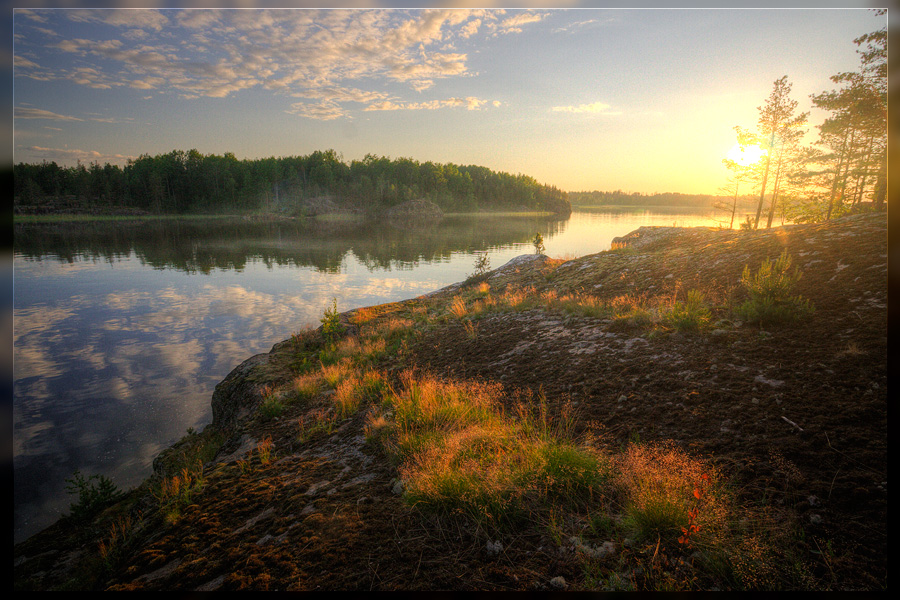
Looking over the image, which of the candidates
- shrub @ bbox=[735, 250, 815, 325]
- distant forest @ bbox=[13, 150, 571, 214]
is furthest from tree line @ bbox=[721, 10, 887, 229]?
distant forest @ bbox=[13, 150, 571, 214]

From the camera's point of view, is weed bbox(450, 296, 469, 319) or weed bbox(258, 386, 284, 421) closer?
weed bbox(258, 386, 284, 421)

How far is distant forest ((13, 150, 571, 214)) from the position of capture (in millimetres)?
92875

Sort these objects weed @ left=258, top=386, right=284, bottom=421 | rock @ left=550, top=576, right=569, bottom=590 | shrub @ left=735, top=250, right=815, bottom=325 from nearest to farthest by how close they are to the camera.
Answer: rock @ left=550, top=576, right=569, bottom=590, shrub @ left=735, top=250, right=815, bottom=325, weed @ left=258, top=386, right=284, bottom=421

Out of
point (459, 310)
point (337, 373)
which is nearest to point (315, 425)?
point (337, 373)

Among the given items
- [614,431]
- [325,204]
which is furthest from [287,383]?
[325,204]

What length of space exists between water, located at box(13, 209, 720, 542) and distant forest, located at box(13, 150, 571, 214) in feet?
260

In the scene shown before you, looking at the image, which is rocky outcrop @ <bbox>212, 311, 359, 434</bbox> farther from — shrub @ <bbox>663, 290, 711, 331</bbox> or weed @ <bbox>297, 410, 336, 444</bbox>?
shrub @ <bbox>663, 290, 711, 331</bbox>

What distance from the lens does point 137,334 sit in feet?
46.9

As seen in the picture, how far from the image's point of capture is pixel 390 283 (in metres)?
25.0

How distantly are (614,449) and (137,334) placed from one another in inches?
694

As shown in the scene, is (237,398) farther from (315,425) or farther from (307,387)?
(315,425)

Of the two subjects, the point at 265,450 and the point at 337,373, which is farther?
the point at 337,373

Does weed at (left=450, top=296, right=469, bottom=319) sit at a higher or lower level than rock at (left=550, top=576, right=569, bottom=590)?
higher

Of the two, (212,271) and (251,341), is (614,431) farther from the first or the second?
(212,271)
